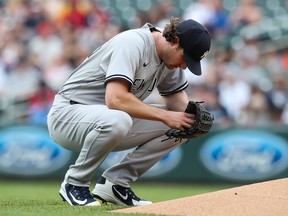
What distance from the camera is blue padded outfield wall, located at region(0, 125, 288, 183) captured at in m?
10.7

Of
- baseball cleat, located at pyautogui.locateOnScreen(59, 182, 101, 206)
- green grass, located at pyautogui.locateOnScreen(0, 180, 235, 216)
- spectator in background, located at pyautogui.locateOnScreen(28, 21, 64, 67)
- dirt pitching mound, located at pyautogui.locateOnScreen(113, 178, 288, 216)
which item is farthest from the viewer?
spectator in background, located at pyautogui.locateOnScreen(28, 21, 64, 67)

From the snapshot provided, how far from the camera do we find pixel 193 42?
18.8ft

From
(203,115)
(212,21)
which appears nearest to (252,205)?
(203,115)

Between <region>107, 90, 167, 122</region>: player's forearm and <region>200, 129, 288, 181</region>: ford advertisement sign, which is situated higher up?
<region>107, 90, 167, 122</region>: player's forearm

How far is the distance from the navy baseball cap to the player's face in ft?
0.15

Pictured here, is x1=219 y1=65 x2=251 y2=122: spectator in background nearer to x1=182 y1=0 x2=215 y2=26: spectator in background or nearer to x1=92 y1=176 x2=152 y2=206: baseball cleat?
x1=182 y1=0 x2=215 y2=26: spectator in background

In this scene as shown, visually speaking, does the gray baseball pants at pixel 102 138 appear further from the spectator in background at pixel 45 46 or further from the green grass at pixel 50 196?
the spectator in background at pixel 45 46

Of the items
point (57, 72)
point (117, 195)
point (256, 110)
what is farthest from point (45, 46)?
point (117, 195)

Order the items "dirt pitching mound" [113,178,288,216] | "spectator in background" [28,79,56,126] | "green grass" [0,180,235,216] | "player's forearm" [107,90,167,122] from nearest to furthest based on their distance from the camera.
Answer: "dirt pitching mound" [113,178,288,216], "green grass" [0,180,235,216], "player's forearm" [107,90,167,122], "spectator in background" [28,79,56,126]

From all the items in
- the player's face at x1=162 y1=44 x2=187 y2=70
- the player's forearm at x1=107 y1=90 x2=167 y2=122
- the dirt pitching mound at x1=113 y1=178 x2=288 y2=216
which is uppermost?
the player's face at x1=162 y1=44 x2=187 y2=70

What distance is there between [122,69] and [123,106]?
28cm

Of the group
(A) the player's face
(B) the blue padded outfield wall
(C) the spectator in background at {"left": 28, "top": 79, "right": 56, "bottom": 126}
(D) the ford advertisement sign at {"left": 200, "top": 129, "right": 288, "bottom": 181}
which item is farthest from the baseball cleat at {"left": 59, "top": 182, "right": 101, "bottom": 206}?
(C) the spectator in background at {"left": 28, "top": 79, "right": 56, "bottom": 126}

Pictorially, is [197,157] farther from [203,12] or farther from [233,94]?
[203,12]

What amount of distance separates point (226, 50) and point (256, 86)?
1.24m
